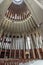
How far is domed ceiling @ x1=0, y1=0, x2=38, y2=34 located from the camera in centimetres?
804

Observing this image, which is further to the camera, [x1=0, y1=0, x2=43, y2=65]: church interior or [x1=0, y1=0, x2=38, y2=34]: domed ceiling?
[x1=0, y1=0, x2=38, y2=34]: domed ceiling

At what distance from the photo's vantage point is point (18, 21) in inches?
324

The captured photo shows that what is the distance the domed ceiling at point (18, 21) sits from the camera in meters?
8.04

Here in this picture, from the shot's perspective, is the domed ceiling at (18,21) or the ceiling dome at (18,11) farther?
the ceiling dome at (18,11)

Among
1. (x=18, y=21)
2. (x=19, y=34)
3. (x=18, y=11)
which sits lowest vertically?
(x=19, y=34)

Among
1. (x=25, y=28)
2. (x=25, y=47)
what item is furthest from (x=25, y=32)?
(x=25, y=47)

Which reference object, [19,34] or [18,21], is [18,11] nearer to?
[18,21]

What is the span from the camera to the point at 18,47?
8.27 metres

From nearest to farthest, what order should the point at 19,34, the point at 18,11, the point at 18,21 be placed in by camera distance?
1. the point at 18,21
2. the point at 19,34
3. the point at 18,11

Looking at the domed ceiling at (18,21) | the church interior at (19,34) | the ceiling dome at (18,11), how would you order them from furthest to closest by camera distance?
the ceiling dome at (18,11)
the domed ceiling at (18,21)
the church interior at (19,34)

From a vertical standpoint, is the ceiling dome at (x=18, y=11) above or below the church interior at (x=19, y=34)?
above

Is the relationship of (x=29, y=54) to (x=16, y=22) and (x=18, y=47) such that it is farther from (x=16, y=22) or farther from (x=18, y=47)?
(x=16, y=22)

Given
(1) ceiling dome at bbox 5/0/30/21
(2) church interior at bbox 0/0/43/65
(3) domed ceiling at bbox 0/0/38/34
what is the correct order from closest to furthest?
(2) church interior at bbox 0/0/43/65 → (3) domed ceiling at bbox 0/0/38/34 → (1) ceiling dome at bbox 5/0/30/21

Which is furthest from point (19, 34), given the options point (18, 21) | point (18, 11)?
point (18, 11)
